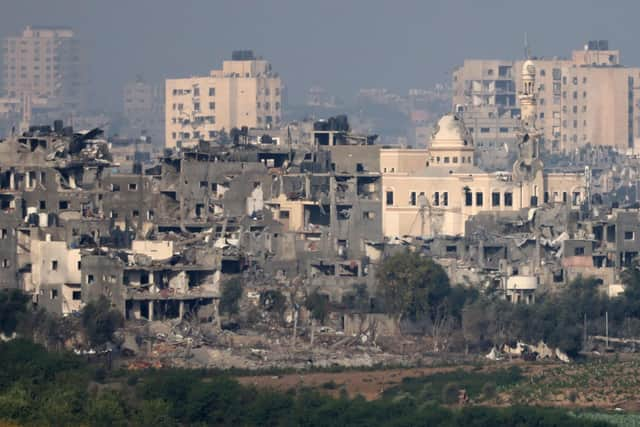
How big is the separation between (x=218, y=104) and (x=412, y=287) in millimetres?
80450

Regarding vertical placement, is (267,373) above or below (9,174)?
below

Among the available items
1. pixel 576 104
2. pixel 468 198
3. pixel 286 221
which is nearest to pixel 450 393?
pixel 286 221

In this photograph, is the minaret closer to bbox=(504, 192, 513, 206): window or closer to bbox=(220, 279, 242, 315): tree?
bbox=(504, 192, 513, 206): window

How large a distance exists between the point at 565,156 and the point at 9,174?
224 feet

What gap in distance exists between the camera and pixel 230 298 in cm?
8394

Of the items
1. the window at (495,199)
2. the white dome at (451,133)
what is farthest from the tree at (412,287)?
the white dome at (451,133)

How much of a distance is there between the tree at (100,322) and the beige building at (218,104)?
79.5 metres

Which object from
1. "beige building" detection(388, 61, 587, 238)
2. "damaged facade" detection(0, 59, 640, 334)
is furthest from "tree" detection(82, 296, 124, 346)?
"beige building" detection(388, 61, 587, 238)

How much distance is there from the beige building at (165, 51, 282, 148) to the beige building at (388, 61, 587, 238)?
56.2 meters

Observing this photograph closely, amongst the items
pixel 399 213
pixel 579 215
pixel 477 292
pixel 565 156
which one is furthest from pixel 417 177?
pixel 565 156

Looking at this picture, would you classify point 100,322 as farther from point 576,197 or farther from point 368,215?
point 576,197

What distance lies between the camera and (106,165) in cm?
9650

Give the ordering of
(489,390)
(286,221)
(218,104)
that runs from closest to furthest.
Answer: (489,390) → (286,221) → (218,104)

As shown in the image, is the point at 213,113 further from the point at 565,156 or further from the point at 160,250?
the point at 160,250
